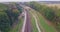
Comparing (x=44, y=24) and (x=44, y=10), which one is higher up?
(x=44, y=10)

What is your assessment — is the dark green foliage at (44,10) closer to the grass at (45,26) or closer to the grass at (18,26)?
the grass at (45,26)

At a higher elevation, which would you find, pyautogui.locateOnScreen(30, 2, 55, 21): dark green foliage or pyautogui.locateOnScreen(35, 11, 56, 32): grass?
pyautogui.locateOnScreen(30, 2, 55, 21): dark green foliage

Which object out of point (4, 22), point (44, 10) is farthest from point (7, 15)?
point (44, 10)

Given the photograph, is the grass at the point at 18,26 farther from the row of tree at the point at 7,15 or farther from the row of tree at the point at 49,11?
the row of tree at the point at 49,11

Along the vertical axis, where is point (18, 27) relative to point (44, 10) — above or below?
below

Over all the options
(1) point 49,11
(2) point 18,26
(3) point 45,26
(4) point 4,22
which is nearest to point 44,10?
(1) point 49,11

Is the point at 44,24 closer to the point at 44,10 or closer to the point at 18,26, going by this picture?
the point at 44,10

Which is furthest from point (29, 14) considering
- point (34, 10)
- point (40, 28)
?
point (40, 28)

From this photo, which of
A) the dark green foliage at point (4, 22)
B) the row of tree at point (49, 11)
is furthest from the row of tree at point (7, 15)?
the row of tree at point (49, 11)

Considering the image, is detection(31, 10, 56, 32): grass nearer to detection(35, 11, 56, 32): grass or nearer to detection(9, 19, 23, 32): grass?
detection(35, 11, 56, 32): grass

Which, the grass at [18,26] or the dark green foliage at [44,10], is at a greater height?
the dark green foliage at [44,10]

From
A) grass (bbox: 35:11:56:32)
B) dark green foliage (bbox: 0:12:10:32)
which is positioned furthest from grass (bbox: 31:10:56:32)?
dark green foliage (bbox: 0:12:10:32)

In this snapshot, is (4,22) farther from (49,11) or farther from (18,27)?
(49,11)

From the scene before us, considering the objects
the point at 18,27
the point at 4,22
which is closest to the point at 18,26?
the point at 18,27
